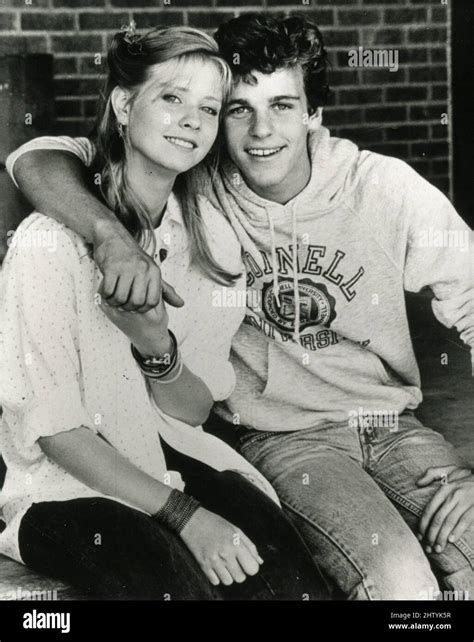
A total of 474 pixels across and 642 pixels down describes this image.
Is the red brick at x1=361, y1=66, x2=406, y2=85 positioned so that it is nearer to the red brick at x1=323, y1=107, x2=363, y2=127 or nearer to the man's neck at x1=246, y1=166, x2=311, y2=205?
the red brick at x1=323, y1=107, x2=363, y2=127

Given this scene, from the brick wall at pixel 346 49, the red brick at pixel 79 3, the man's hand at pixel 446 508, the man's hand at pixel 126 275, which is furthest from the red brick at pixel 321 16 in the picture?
the man's hand at pixel 446 508

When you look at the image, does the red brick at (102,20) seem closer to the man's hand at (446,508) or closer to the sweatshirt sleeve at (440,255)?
the sweatshirt sleeve at (440,255)

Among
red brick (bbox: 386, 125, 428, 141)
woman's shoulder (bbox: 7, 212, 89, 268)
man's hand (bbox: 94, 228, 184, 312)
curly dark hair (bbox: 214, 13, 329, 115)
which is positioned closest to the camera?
man's hand (bbox: 94, 228, 184, 312)

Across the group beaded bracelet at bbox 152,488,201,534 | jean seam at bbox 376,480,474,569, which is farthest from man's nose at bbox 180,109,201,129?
jean seam at bbox 376,480,474,569

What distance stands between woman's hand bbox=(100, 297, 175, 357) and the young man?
0.20 m

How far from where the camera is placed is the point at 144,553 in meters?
1.69

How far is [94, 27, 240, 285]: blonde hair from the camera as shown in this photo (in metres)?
1.77

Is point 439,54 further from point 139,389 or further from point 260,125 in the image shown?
point 139,389

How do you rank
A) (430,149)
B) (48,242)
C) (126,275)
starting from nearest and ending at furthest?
(126,275) → (48,242) → (430,149)

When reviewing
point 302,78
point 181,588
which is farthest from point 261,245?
point 181,588

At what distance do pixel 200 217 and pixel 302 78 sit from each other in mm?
352

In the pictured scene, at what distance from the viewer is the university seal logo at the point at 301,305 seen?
1910mm

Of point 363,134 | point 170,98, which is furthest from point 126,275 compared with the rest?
point 363,134

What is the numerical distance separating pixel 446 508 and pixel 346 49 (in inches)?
39.1
